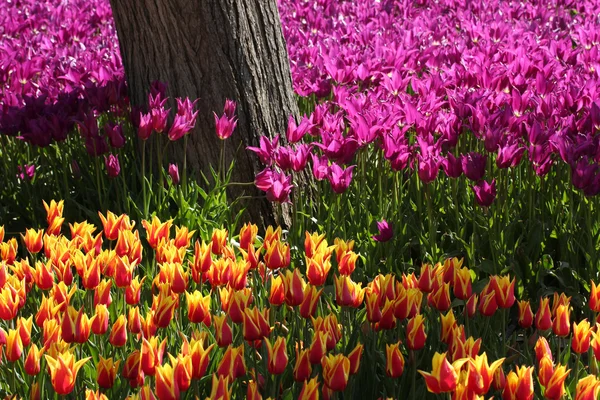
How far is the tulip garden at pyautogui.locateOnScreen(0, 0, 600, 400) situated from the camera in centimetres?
221

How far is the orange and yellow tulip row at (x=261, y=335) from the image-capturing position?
6.40ft

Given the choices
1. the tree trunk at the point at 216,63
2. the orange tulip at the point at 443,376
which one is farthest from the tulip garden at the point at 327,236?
the tree trunk at the point at 216,63

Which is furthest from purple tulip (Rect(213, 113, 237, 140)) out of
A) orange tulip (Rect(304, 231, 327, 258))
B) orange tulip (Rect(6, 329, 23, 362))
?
orange tulip (Rect(6, 329, 23, 362))

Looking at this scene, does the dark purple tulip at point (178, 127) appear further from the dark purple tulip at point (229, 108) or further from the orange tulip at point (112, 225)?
the orange tulip at point (112, 225)

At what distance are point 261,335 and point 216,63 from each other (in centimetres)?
220

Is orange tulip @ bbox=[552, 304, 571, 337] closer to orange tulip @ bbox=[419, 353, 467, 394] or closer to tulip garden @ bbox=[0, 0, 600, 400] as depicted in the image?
tulip garden @ bbox=[0, 0, 600, 400]

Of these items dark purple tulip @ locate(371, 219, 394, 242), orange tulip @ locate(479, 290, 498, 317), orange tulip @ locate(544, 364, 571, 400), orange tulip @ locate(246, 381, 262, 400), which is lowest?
dark purple tulip @ locate(371, 219, 394, 242)

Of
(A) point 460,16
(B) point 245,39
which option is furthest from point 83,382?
(A) point 460,16

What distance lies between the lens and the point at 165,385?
189 cm

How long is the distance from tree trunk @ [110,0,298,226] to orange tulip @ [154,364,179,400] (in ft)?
7.79

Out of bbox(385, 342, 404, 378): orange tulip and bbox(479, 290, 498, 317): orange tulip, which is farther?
bbox(479, 290, 498, 317): orange tulip

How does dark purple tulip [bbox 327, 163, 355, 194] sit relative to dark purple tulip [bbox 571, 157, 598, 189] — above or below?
below

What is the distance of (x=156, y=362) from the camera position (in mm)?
2074

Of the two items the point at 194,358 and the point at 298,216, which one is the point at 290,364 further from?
the point at 298,216
